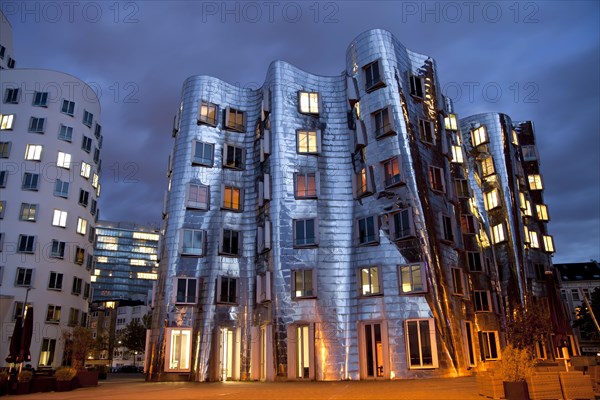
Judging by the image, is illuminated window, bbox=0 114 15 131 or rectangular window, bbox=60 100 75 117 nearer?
illuminated window, bbox=0 114 15 131

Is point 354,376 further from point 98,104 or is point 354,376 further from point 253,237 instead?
point 98,104

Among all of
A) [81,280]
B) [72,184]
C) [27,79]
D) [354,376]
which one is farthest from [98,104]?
[354,376]

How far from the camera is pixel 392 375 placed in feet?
96.5

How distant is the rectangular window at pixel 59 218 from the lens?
161 feet

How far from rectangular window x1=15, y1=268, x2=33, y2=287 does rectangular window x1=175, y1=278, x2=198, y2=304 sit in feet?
64.1

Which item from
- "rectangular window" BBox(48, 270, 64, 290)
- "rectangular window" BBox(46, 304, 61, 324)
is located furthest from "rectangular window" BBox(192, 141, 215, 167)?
"rectangular window" BBox(46, 304, 61, 324)

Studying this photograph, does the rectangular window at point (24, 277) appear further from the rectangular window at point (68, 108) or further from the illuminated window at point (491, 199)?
the illuminated window at point (491, 199)

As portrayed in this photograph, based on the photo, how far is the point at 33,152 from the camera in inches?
1937

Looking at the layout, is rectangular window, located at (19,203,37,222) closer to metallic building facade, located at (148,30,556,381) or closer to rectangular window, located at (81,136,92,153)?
rectangular window, located at (81,136,92,153)

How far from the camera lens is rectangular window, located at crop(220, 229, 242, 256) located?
3581 centimetres

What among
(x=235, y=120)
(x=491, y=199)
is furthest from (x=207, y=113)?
→ (x=491, y=199)

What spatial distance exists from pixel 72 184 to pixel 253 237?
2518cm

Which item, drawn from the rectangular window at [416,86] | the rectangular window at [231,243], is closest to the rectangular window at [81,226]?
the rectangular window at [231,243]

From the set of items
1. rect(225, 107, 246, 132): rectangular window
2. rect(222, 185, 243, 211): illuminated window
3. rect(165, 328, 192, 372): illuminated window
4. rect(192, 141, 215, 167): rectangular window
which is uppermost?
rect(225, 107, 246, 132): rectangular window
